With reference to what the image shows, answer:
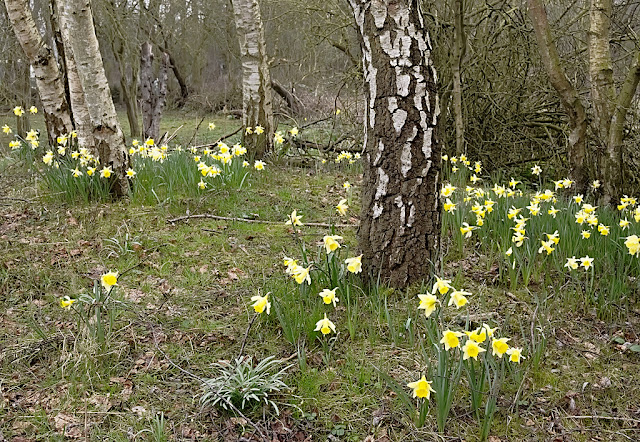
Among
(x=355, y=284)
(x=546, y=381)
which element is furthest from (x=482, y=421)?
(x=355, y=284)

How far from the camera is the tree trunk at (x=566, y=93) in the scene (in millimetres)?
4855

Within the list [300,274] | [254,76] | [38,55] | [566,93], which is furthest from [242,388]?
[38,55]

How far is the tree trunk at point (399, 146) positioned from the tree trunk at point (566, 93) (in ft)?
8.18

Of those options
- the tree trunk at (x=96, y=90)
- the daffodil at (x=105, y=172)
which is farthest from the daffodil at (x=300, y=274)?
the tree trunk at (x=96, y=90)

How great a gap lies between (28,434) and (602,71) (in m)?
5.09

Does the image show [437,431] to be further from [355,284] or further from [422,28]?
[422,28]

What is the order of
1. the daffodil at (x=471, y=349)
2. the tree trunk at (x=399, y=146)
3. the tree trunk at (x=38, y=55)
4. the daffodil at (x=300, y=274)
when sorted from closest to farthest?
the daffodil at (x=471, y=349), the daffodil at (x=300, y=274), the tree trunk at (x=399, y=146), the tree trunk at (x=38, y=55)

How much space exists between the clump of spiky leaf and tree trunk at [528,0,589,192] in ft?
13.1

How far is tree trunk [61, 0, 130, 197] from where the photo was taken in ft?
14.8

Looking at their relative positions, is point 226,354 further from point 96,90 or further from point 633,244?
point 96,90

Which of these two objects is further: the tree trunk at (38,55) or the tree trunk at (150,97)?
the tree trunk at (150,97)

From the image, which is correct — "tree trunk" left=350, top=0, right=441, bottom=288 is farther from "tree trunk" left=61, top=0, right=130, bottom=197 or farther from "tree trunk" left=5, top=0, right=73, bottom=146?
"tree trunk" left=5, top=0, right=73, bottom=146

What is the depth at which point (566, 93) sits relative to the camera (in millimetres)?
5055

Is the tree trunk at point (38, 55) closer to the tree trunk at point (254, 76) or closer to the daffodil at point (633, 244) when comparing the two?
the tree trunk at point (254, 76)
